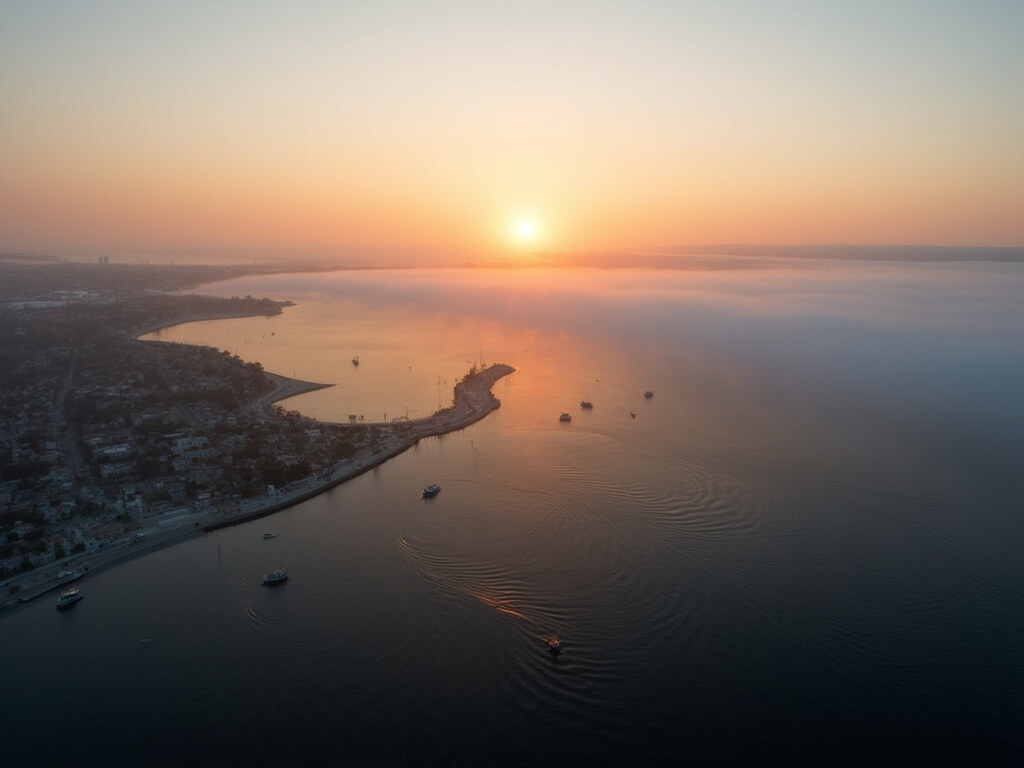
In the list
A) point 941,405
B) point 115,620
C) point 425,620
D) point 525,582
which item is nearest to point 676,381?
point 941,405

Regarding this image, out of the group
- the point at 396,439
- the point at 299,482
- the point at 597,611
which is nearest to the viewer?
the point at 597,611

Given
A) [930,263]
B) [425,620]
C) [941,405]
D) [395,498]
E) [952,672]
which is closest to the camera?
Answer: [952,672]

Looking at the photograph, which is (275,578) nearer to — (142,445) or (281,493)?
(281,493)

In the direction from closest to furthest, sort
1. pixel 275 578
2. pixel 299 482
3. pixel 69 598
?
pixel 69 598, pixel 275 578, pixel 299 482

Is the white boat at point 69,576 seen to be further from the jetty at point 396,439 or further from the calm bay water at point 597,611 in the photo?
the jetty at point 396,439

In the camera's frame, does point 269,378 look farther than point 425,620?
Yes

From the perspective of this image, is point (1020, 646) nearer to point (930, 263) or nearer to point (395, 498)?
point (395, 498)

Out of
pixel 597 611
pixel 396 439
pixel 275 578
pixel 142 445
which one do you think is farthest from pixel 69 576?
pixel 597 611

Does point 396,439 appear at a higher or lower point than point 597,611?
lower
